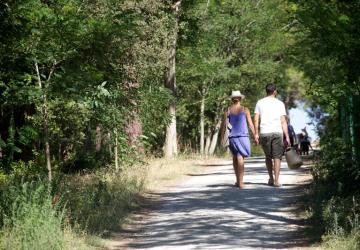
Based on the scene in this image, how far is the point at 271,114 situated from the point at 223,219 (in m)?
3.74

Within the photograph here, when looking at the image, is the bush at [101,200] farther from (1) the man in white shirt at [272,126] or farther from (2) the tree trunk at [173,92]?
(2) the tree trunk at [173,92]

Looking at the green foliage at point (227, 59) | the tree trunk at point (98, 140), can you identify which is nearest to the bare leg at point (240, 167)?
the tree trunk at point (98, 140)

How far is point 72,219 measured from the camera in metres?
10.4

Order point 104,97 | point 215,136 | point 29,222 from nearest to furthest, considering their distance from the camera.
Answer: point 29,222 → point 104,97 → point 215,136

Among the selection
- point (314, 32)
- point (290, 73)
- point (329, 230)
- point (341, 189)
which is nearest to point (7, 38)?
point (314, 32)

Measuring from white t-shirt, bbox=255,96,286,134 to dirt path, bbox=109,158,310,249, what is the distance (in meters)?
1.20

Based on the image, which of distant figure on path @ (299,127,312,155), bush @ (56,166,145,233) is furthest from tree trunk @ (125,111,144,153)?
distant figure on path @ (299,127,312,155)

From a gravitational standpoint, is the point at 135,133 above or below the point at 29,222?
above

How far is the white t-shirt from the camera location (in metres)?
14.2

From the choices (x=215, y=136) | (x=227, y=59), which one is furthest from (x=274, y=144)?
(x=215, y=136)

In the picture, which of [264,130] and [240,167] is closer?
[240,167]

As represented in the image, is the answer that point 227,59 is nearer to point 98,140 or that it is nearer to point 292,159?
point 98,140

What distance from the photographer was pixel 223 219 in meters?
11.0

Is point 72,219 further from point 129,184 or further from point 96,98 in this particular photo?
point 129,184
